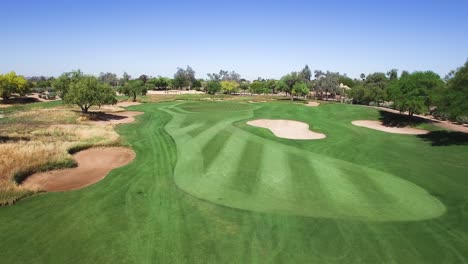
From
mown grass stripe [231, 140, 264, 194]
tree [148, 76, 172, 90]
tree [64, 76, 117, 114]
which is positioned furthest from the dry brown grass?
tree [148, 76, 172, 90]

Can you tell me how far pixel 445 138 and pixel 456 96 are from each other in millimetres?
6855

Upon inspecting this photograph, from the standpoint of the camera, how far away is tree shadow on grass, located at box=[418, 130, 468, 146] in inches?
1361

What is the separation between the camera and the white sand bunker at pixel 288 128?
37.2 meters

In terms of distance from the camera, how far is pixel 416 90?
1762 inches

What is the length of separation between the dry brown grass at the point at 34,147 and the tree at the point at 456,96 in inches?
1417

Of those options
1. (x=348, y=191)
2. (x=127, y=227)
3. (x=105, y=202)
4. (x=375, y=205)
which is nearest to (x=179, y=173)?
(x=105, y=202)

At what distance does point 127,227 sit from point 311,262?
27.9ft

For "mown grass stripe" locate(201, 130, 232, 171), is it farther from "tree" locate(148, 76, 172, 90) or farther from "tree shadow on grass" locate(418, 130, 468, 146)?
"tree" locate(148, 76, 172, 90)

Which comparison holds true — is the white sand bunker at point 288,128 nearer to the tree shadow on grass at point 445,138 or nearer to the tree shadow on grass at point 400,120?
the tree shadow on grass at point 445,138

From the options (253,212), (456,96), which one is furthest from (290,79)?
(253,212)

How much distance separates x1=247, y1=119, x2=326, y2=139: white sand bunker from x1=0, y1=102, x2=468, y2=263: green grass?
923 cm

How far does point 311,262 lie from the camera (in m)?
11.8

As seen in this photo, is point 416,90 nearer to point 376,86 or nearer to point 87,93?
point 87,93

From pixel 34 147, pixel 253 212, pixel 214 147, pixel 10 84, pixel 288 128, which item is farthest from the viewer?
pixel 10 84
